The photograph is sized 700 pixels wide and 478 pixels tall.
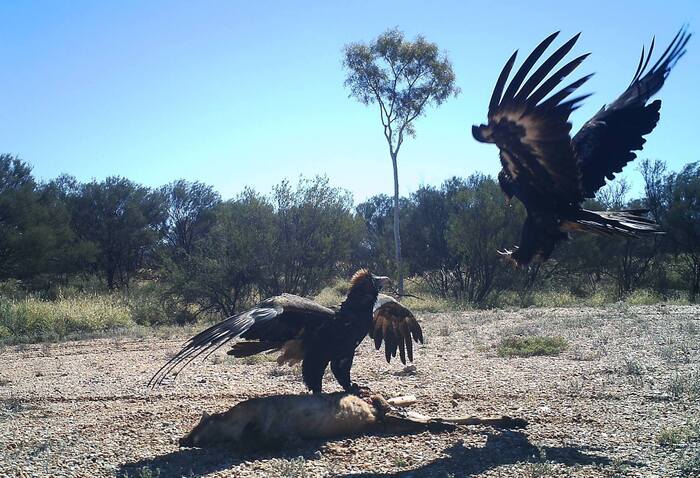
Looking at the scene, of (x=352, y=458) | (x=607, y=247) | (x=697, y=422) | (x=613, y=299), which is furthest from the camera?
(x=607, y=247)

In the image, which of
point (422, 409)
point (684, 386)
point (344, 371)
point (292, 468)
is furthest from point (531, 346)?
point (292, 468)

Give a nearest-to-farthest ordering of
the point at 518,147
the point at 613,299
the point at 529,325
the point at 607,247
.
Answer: the point at 518,147, the point at 529,325, the point at 613,299, the point at 607,247

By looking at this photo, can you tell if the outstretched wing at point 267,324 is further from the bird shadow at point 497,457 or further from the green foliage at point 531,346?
the green foliage at point 531,346

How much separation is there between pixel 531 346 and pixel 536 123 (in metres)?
5.73

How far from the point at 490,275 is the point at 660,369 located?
584 inches

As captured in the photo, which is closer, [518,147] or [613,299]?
[518,147]

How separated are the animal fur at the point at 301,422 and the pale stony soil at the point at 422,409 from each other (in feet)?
0.45

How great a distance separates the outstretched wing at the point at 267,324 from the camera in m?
5.15

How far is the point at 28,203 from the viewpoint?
28.0 metres

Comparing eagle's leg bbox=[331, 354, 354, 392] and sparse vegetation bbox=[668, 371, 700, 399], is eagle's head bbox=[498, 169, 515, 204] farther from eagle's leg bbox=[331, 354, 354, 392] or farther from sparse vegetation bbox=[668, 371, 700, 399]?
sparse vegetation bbox=[668, 371, 700, 399]

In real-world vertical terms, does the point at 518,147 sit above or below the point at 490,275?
above

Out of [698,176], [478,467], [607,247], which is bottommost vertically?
[478,467]

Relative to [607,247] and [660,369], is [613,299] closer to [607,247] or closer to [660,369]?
[607,247]

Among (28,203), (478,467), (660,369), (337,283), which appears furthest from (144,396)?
(28,203)
